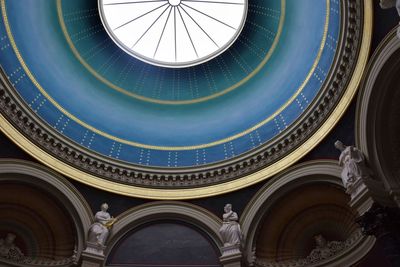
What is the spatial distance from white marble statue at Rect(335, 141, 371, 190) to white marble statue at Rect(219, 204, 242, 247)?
3119mm

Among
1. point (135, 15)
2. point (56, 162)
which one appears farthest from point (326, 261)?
point (135, 15)

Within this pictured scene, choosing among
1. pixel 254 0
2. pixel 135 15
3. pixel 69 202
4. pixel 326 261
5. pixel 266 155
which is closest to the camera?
pixel 326 261

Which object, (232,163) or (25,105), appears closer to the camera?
(25,105)

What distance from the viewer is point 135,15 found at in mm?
14852

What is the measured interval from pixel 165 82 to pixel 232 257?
21.2 ft

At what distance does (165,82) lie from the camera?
14.5 m

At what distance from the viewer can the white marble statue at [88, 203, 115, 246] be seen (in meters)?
11.0

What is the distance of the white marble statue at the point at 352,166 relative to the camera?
9172mm

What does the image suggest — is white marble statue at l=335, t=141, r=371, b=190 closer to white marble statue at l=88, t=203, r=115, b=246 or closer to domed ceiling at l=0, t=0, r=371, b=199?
domed ceiling at l=0, t=0, r=371, b=199

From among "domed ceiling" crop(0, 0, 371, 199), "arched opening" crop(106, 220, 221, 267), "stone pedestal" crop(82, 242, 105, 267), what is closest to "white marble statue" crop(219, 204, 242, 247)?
"arched opening" crop(106, 220, 221, 267)

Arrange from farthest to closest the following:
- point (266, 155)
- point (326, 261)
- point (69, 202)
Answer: point (266, 155) < point (69, 202) < point (326, 261)

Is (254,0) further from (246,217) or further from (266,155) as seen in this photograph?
(246,217)

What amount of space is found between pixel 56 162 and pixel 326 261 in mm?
7591

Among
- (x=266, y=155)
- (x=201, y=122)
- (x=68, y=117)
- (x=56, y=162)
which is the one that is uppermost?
(x=201, y=122)
